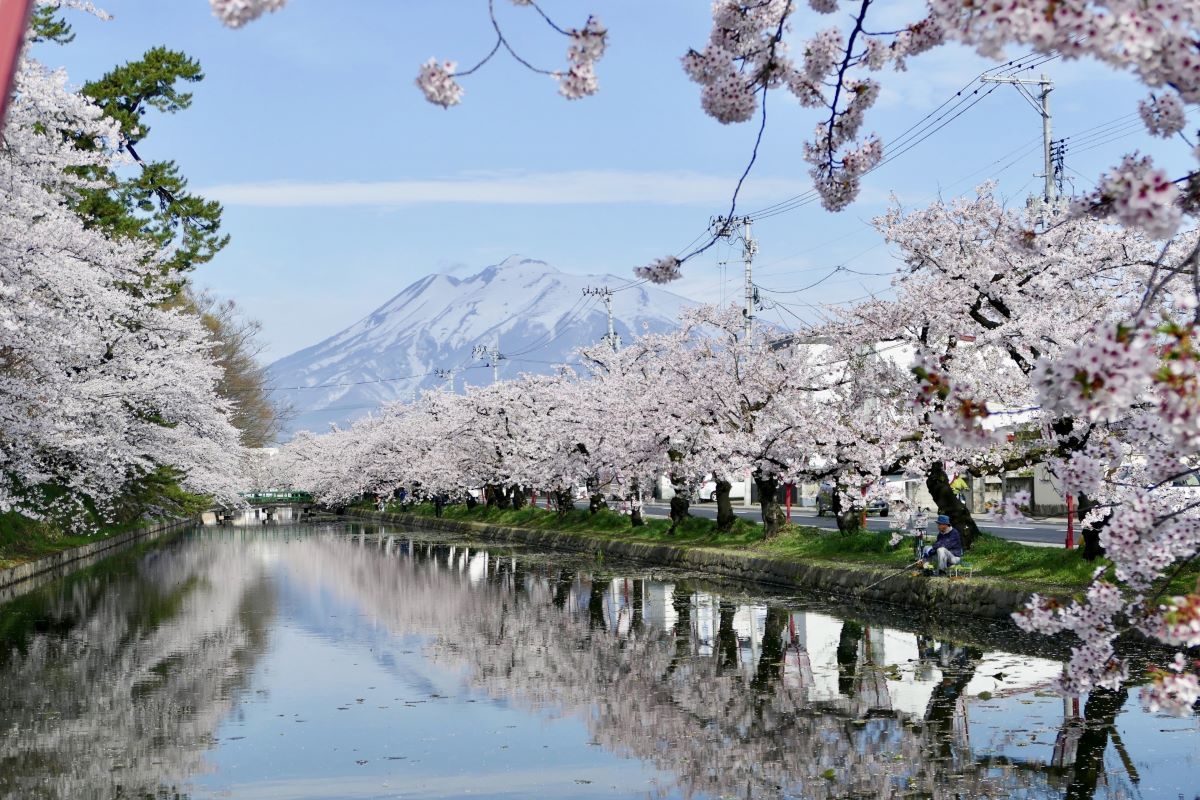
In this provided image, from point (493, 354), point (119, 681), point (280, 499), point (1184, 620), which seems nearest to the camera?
point (1184, 620)

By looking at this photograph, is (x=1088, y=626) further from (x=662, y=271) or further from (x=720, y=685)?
(x=720, y=685)

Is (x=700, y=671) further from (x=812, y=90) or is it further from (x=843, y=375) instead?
(x=843, y=375)

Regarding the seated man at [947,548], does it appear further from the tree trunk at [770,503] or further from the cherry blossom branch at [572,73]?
the cherry blossom branch at [572,73]

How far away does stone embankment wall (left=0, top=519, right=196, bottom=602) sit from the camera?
30.2 metres

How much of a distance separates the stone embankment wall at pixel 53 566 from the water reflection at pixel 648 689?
70.3 inches

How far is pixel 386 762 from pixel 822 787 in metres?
3.88

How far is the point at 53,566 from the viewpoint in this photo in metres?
36.7

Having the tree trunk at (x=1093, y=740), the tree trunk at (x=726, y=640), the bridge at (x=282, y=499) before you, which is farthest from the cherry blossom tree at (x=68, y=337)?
the bridge at (x=282, y=499)

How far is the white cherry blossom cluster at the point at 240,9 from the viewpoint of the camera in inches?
182

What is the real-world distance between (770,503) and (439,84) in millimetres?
28488

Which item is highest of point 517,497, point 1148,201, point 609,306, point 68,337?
point 609,306

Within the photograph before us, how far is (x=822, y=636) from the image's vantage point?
1952cm

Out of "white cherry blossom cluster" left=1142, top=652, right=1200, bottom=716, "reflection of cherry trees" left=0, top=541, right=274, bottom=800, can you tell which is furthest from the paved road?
"white cherry blossom cluster" left=1142, top=652, right=1200, bottom=716

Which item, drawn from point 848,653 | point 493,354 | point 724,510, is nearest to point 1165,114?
point 848,653
